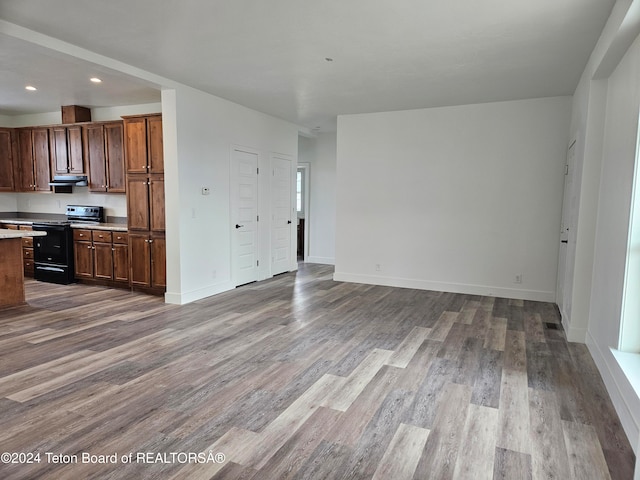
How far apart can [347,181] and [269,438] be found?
4.90m

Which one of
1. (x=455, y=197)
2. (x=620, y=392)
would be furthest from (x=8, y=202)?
(x=620, y=392)

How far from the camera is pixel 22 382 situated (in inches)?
114

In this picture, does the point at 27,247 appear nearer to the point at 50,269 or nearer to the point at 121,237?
the point at 50,269

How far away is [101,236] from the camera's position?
19.5 ft

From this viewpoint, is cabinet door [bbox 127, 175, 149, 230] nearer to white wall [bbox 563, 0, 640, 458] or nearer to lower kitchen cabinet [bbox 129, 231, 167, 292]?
lower kitchen cabinet [bbox 129, 231, 167, 292]

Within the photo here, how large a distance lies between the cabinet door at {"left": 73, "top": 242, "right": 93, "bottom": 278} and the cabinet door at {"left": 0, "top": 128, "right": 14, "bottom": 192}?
218 cm

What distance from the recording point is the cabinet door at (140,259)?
18.2 ft

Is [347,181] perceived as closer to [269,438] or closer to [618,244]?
[618,244]

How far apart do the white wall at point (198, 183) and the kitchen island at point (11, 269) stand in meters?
1.61

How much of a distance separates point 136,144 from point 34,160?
2.86 m

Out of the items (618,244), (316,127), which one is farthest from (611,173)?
(316,127)

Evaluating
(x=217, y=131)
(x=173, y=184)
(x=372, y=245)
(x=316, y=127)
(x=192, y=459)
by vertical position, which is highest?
(x=316, y=127)

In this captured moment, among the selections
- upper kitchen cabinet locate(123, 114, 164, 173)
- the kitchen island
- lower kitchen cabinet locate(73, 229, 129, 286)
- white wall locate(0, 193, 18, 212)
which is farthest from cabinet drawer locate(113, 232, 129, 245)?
white wall locate(0, 193, 18, 212)

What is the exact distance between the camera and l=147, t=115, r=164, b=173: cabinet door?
5273 mm
